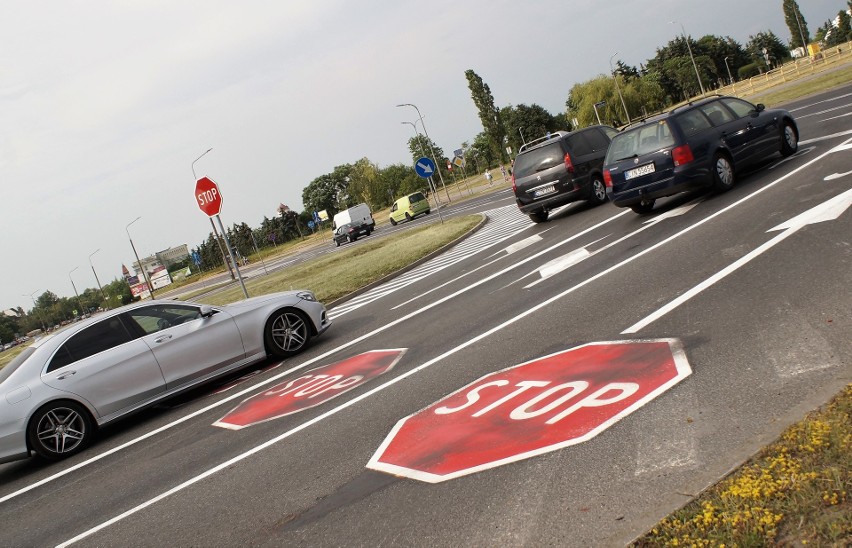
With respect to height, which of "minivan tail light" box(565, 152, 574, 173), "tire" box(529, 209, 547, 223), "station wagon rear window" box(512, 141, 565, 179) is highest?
"station wagon rear window" box(512, 141, 565, 179)

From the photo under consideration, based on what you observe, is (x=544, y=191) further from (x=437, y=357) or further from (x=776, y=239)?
(x=437, y=357)

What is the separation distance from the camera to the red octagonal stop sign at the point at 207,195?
15945 millimetres

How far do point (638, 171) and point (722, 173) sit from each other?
1455 mm

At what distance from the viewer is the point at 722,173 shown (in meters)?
13.0

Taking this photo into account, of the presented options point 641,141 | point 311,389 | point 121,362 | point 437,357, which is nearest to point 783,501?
point 437,357

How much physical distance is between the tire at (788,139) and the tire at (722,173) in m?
1.97

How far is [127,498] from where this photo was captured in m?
6.17

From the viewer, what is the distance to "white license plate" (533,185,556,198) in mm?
18359

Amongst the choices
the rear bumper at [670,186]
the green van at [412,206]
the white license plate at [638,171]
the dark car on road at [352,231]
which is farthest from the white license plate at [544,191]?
the green van at [412,206]

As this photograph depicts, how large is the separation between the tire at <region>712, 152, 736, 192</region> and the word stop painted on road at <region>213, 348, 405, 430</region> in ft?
23.5

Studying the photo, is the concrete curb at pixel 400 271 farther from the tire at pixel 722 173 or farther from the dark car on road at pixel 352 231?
the dark car on road at pixel 352 231

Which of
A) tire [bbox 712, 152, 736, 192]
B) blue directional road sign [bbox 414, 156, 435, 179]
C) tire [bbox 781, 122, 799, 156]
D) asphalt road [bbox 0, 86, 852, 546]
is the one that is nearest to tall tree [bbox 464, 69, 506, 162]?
blue directional road sign [bbox 414, 156, 435, 179]

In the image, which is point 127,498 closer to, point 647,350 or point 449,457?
point 449,457

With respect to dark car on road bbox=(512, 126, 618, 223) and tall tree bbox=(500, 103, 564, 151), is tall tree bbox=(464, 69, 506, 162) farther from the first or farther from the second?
dark car on road bbox=(512, 126, 618, 223)
